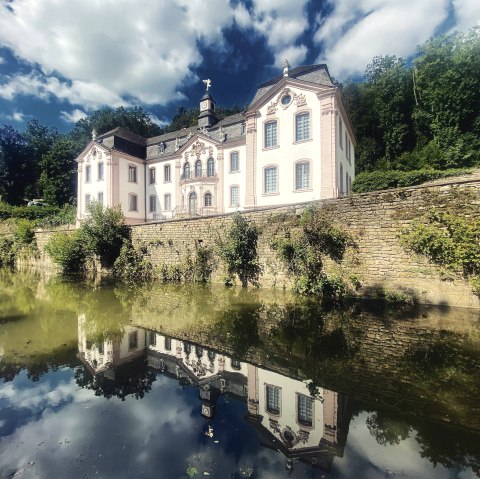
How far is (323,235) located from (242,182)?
14.9 metres

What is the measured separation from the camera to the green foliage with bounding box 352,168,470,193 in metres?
21.2

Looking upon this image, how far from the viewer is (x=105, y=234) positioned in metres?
18.3

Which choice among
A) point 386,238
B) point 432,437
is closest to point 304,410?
point 432,437

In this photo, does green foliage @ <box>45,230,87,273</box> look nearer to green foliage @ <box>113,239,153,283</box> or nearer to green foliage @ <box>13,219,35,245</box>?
green foliage @ <box>113,239,153,283</box>

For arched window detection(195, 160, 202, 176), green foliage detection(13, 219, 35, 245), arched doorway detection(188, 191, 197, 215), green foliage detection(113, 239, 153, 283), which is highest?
arched window detection(195, 160, 202, 176)

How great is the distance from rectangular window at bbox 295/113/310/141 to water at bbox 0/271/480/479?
591 inches

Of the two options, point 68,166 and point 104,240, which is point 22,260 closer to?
point 104,240

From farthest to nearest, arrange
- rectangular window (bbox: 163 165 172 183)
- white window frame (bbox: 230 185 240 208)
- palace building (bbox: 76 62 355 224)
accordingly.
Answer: rectangular window (bbox: 163 165 172 183) < white window frame (bbox: 230 185 240 208) < palace building (bbox: 76 62 355 224)

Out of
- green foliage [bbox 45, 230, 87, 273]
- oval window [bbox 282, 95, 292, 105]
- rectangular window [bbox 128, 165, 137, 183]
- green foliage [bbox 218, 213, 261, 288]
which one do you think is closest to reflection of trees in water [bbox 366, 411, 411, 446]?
green foliage [bbox 218, 213, 261, 288]

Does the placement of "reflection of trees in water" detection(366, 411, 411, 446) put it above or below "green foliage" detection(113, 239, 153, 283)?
below

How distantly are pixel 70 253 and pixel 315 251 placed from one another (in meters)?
16.5

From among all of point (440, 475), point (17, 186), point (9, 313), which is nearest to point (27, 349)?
point (9, 313)

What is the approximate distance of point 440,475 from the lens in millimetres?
2658

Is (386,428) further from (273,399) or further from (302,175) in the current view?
(302,175)
